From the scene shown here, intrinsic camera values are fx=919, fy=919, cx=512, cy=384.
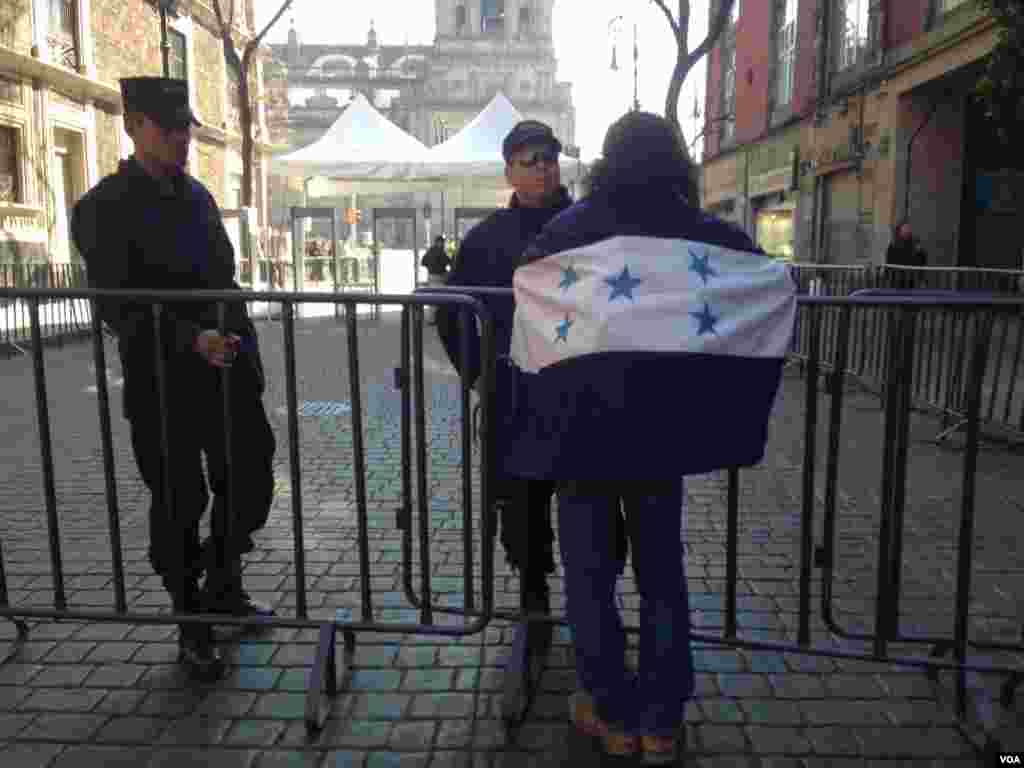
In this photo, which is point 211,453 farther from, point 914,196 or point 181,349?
point 914,196

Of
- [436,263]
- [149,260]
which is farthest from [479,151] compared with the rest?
[149,260]

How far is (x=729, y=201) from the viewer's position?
103 ft

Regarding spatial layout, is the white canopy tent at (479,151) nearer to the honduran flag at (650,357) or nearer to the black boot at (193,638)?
the black boot at (193,638)

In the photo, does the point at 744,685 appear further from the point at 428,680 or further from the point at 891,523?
the point at 428,680

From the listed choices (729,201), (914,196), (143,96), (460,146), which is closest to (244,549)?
(143,96)

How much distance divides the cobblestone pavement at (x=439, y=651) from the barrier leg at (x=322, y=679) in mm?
51

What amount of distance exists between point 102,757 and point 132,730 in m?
0.16

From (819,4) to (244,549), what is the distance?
22.2 metres

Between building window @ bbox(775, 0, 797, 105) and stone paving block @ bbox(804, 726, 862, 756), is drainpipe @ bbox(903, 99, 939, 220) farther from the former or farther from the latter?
stone paving block @ bbox(804, 726, 862, 756)

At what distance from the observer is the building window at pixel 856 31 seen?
1828 centimetres

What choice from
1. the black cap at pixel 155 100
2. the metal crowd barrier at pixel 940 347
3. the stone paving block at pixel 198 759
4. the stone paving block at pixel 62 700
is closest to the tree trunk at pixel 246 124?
the metal crowd barrier at pixel 940 347

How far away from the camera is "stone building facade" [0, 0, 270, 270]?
2192 centimetres

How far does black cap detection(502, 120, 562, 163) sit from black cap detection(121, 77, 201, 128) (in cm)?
119

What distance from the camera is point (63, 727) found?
9.82 ft
